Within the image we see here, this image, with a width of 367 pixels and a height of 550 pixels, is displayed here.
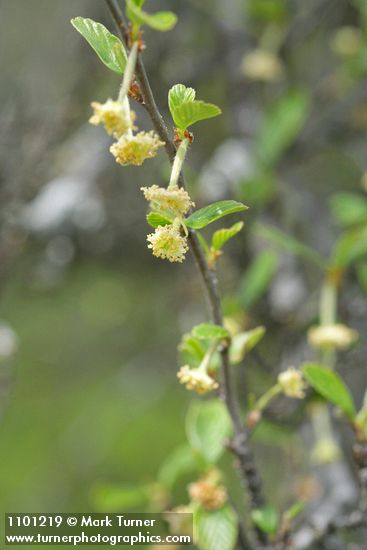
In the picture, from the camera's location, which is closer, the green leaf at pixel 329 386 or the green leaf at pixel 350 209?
the green leaf at pixel 329 386

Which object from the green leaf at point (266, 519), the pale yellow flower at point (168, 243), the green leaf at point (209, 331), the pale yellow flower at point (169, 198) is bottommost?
the green leaf at point (266, 519)

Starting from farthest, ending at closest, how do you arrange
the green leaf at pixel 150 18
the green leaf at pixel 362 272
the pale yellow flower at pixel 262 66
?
the pale yellow flower at pixel 262 66 → the green leaf at pixel 362 272 → the green leaf at pixel 150 18

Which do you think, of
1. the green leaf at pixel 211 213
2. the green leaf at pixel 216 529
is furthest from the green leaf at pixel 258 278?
the green leaf at pixel 211 213

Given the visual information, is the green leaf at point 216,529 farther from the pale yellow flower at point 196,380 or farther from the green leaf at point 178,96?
the green leaf at point 178,96


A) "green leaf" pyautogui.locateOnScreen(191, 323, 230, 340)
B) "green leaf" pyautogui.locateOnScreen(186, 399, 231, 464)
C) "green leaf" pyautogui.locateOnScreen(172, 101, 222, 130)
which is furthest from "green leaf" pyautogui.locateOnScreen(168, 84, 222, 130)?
"green leaf" pyautogui.locateOnScreen(186, 399, 231, 464)

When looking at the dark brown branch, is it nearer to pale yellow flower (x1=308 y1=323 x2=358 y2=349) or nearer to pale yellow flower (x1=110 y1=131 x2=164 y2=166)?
pale yellow flower (x1=110 y1=131 x2=164 y2=166)

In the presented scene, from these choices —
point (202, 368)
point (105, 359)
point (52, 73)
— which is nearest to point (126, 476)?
point (105, 359)
